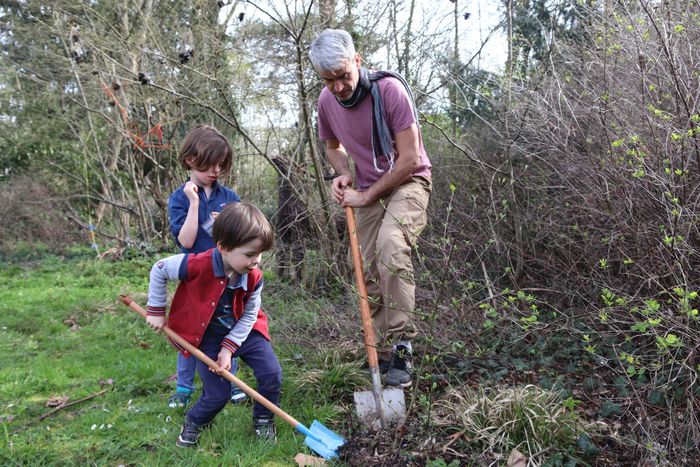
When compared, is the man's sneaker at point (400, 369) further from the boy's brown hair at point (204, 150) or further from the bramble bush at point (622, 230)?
the boy's brown hair at point (204, 150)

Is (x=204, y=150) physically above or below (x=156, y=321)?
above

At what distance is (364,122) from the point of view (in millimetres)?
3535

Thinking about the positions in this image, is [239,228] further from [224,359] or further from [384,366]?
[384,366]

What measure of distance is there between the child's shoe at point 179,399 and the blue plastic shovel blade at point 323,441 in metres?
1.03

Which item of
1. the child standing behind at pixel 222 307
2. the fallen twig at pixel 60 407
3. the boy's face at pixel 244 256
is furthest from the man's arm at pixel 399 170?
the fallen twig at pixel 60 407

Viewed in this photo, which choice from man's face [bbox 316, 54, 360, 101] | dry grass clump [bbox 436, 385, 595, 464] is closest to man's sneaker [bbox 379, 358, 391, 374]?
dry grass clump [bbox 436, 385, 595, 464]

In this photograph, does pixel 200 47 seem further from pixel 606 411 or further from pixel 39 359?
pixel 606 411

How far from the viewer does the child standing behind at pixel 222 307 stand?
116 inches

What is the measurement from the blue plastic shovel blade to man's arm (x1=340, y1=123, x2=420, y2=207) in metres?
1.41

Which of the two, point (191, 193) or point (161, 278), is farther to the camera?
point (191, 193)

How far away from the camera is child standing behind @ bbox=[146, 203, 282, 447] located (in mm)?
2945

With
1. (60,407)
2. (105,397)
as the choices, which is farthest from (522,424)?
(60,407)

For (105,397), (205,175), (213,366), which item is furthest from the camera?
(105,397)

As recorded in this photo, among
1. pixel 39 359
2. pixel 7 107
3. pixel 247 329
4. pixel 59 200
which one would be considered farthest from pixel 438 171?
pixel 7 107
